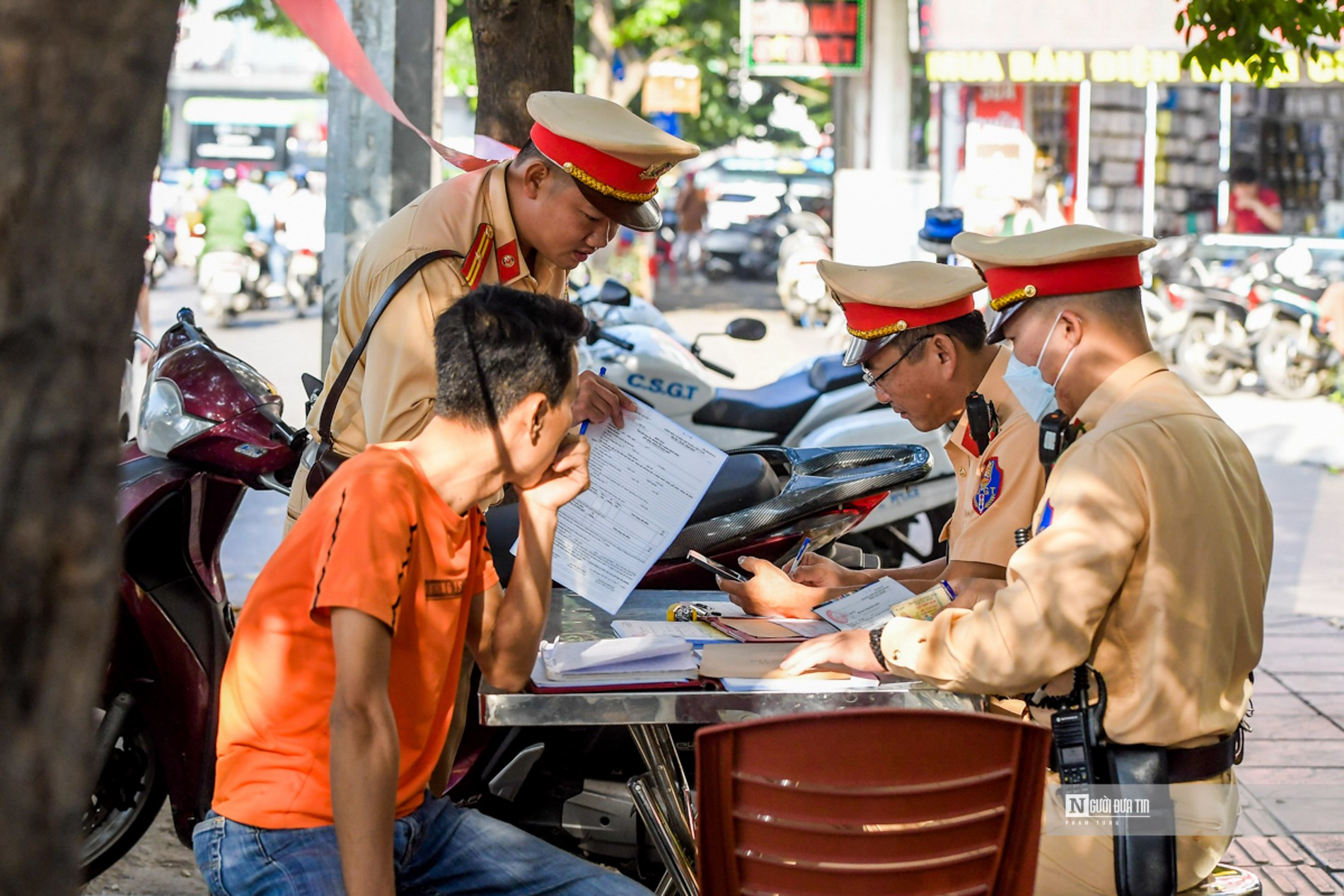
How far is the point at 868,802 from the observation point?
2090mm

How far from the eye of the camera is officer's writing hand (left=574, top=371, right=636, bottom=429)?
315 centimetres

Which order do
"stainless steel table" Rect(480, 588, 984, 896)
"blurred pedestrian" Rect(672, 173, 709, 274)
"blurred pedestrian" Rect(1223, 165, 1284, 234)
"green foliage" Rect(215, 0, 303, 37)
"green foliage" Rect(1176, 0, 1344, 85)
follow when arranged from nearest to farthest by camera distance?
"stainless steel table" Rect(480, 588, 984, 896) < "green foliage" Rect(1176, 0, 1344, 85) < "blurred pedestrian" Rect(1223, 165, 1284, 234) < "green foliage" Rect(215, 0, 303, 37) < "blurred pedestrian" Rect(672, 173, 709, 274)

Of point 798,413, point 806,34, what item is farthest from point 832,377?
point 806,34

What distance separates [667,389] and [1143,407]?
3.44m

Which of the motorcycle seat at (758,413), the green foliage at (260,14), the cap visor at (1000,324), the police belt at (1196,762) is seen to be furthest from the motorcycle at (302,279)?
the police belt at (1196,762)

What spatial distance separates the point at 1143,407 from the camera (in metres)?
2.47

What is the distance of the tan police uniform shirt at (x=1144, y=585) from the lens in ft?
7.78

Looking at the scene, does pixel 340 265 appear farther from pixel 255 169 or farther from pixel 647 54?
pixel 255 169

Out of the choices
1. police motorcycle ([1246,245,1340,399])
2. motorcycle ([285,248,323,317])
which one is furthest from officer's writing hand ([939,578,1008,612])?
motorcycle ([285,248,323,317])

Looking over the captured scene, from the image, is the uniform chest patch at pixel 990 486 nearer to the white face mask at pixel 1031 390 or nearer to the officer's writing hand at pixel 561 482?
the white face mask at pixel 1031 390

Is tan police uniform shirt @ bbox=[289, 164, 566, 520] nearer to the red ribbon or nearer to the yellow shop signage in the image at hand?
the red ribbon

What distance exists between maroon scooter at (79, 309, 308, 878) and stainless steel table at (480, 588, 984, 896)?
1286 millimetres

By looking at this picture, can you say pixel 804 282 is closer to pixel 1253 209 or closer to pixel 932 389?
pixel 1253 209

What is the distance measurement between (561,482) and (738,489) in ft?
3.93
